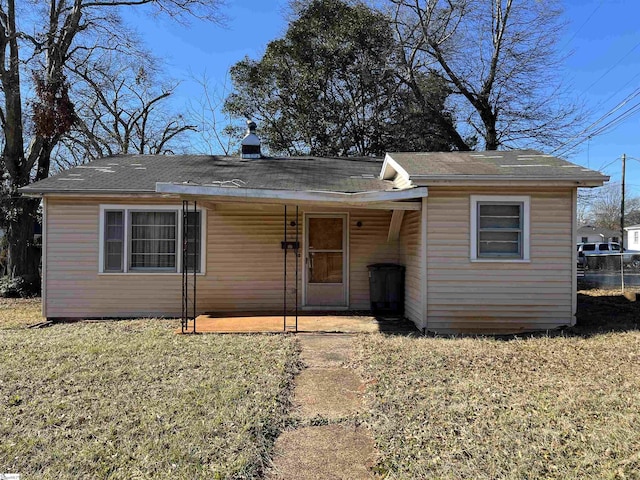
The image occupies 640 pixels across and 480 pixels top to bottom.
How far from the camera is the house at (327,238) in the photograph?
7.25m

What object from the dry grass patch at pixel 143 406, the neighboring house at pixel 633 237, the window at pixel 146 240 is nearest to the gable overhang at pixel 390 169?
the dry grass patch at pixel 143 406

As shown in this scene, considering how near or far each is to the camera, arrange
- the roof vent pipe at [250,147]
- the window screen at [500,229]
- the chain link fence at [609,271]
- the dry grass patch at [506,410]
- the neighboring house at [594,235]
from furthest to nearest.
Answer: the neighboring house at [594,235] < the chain link fence at [609,271] < the roof vent pipe at [250,147] < the window screen at [500,229] < the dry grass patch at [506,410]

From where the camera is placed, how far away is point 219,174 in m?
9.80

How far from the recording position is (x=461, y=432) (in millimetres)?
3389

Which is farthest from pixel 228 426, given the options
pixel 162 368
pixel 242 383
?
pixel 162 368

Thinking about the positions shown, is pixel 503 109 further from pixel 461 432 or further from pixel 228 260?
pixel 461 432

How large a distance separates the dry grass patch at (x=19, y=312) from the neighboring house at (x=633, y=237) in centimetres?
5236

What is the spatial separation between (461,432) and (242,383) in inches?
86.6

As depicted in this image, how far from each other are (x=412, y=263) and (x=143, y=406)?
5359mm

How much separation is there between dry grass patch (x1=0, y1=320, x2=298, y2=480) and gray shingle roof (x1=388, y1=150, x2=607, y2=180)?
3633 mm

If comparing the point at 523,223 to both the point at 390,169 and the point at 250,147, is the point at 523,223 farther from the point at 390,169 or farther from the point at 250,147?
the point at 250,147

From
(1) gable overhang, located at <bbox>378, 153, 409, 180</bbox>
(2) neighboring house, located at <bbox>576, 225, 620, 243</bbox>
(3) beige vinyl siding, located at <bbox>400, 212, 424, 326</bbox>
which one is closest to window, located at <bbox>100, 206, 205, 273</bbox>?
(1) gable overhang, located at <bbox>378, 153, 409, 180</bbox>

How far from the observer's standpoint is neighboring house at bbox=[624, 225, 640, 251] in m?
46.0

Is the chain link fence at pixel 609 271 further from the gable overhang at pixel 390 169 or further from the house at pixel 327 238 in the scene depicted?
the gable overhang at pixel 390 169
